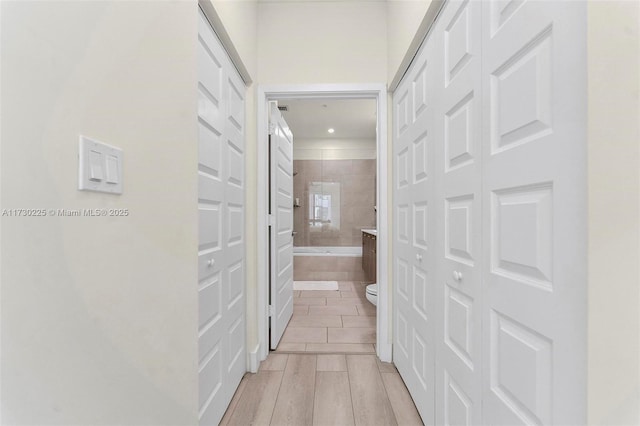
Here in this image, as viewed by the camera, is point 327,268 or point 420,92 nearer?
point 420,92

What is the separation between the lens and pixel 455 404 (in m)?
1.16

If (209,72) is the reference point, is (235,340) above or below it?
below

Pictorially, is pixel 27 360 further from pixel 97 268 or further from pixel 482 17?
pixel 482 17

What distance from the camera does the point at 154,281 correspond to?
896mm

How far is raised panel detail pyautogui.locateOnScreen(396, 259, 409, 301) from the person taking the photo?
5.93ft

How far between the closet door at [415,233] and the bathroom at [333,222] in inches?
25.7

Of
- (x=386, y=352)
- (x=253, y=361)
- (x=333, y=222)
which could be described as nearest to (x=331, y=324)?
Result: (x=386, y=352)

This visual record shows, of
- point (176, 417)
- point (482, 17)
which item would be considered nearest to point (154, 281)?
point (176, 417)

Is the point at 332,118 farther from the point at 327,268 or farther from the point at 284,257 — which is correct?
the point at 284,257

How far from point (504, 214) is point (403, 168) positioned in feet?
3.46

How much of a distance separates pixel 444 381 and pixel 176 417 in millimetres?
1047

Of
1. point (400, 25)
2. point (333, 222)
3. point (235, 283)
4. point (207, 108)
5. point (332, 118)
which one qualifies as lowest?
point (235, 283)

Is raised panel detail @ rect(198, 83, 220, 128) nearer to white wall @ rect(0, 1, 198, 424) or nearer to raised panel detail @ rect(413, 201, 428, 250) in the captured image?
white wall @ rect(0, 1, 198, 424)

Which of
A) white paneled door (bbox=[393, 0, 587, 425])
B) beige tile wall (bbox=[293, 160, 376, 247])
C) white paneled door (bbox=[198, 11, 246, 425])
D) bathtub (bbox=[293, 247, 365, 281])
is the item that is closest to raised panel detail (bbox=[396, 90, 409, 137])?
white paneled door (bbox=[393, 0, 587, 425])
